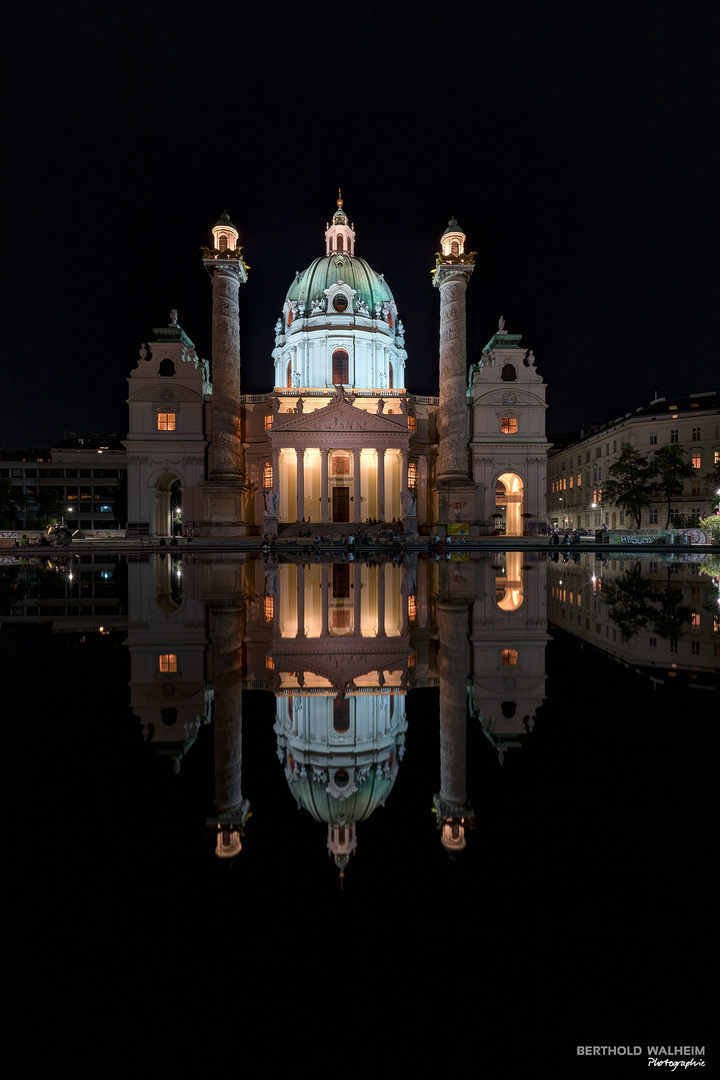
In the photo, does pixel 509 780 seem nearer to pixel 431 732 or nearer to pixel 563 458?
pixel 431 732

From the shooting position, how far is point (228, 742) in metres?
3.98

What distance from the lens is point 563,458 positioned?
288 ft

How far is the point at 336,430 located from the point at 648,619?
42074mm

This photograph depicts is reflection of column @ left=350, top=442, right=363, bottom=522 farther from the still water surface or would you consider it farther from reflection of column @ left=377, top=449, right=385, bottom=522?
the still water surface

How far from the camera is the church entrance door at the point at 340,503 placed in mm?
54062

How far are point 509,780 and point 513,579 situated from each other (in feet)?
46.7

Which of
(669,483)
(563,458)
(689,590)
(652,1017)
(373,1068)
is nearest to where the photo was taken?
(373,1068)

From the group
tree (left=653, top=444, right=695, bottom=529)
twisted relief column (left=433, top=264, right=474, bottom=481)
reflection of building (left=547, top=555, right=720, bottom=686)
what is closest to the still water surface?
reflection of building (left=547, top=555, right=720, bottom=686)

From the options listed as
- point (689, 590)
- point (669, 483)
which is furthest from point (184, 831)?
point (669, 483)

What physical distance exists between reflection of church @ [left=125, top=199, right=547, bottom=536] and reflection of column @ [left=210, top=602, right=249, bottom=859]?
3586cm

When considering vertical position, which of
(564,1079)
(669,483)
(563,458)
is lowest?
(564,1079)

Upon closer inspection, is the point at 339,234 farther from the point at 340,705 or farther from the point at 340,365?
the point at 340,705

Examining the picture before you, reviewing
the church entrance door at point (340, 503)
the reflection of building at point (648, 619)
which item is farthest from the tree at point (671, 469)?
the reflection of building at point (648, 619)

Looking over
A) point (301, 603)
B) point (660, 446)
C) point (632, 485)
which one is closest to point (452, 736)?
point (301, 603)
